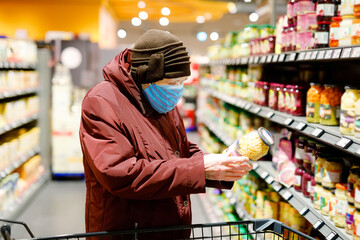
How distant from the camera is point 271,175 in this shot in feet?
9.89

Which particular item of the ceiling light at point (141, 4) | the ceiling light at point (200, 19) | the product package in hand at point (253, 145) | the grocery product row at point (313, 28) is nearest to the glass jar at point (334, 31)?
the grocery product row at point (313, 28)

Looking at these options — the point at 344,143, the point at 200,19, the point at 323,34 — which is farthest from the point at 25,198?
the point at 200,19

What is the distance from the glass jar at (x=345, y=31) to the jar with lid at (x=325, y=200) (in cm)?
76

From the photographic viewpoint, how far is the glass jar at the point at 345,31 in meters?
1.96

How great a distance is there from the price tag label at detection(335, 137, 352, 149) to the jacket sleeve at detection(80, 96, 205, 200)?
2.36ft

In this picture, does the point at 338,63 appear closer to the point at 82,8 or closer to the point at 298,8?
the point at 298,8

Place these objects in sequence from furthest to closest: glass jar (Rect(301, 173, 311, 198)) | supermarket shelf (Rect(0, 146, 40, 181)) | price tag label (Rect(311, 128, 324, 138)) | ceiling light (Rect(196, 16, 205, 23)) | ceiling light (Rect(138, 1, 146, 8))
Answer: ceiling light (Rect(196, 16, 205, 23)) → ceiling light (Rect(138, 1, 146, 8)) → supermarket shelf (Rect(0, 146, 40, 181)) → glass jar (Rect(301, 173, 311, 198)) → price tag label (Rect(311, 128, 324, 138))


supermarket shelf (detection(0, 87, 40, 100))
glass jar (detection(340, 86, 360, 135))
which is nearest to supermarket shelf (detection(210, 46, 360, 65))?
glass jar (detection(340, 86, 360, 135))

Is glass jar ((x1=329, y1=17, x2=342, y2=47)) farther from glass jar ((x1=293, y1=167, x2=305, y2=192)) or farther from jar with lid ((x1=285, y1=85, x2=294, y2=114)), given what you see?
glass jar ((x1=293, y1=167, x2=305, y2=192))

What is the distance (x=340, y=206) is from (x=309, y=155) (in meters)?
0.52

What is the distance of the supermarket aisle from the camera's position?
177 inches

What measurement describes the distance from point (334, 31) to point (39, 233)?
11.8ft

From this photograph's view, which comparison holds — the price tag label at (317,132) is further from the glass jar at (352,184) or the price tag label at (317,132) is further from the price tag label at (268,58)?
the price tag label at (268,58)

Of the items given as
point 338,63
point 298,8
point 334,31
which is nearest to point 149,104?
point 334,31
